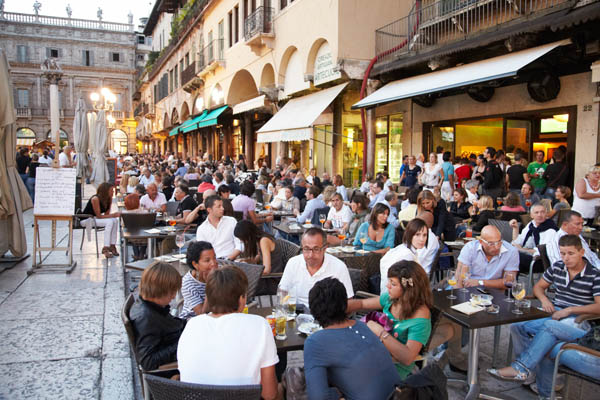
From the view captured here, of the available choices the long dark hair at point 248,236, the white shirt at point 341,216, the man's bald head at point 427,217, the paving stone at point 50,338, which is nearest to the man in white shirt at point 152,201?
the white shirt at point 341,216

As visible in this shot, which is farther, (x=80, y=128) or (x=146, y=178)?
(x=80, y=128)

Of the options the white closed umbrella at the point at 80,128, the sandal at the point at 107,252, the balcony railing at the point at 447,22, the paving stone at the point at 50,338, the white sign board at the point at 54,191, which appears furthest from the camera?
the white closed umbrella at the point at 80,128

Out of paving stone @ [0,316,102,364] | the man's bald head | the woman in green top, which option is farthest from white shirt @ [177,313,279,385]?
the man's bald head

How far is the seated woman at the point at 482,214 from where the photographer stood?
23.2 ft

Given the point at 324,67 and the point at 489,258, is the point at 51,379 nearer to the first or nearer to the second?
the point at 489,258

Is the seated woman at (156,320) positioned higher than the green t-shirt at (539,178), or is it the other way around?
the green t-shirt at (539,178)

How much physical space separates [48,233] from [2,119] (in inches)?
153

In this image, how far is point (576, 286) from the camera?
3.81 meters

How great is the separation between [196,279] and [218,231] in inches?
68.2

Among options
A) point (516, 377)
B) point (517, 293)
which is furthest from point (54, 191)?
point (516, 377)

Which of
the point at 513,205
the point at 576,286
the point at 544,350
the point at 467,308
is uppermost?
the point at 513,205

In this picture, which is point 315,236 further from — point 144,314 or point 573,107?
point 573,107

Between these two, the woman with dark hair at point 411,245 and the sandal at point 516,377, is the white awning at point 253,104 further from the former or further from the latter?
the sandal at point 516,377

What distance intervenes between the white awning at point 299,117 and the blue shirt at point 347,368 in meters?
11.1
